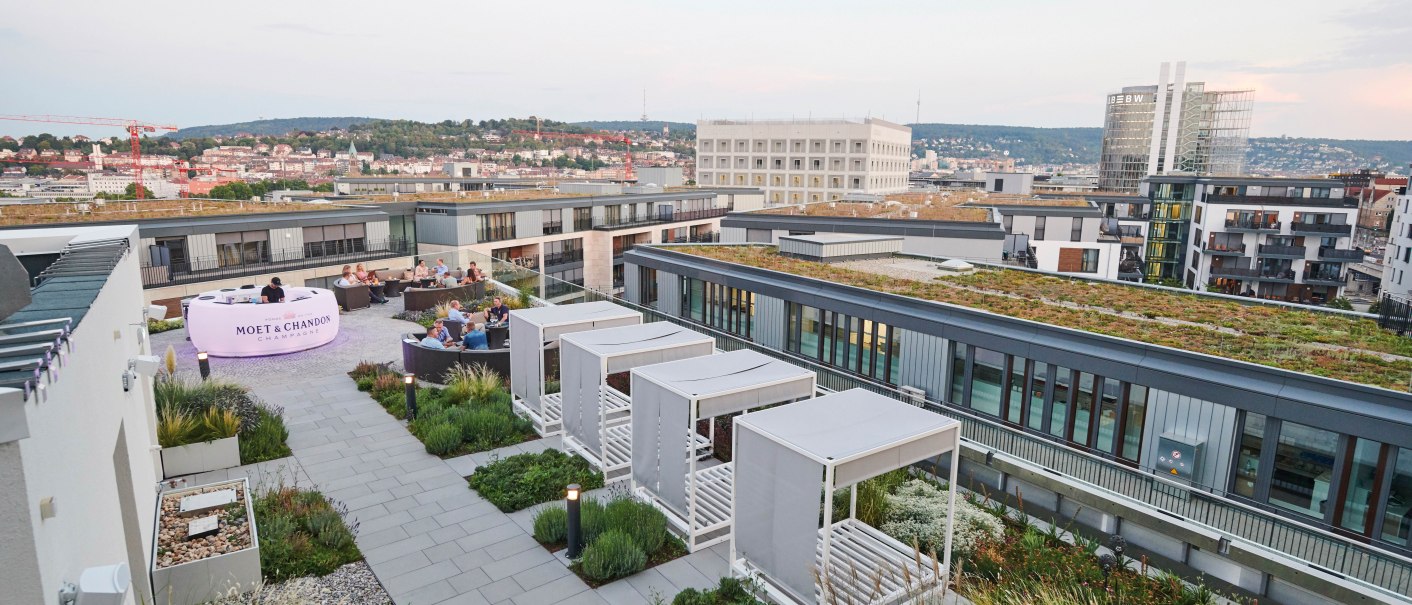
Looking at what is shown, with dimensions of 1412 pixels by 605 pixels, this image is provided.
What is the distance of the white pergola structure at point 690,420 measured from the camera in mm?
10258

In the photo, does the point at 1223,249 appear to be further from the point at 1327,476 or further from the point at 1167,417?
the point at 1327,476

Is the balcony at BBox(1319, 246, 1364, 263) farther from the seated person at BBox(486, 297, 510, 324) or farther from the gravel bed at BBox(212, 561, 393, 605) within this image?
the gravel bed at BBox(212, 561, 393, 605)

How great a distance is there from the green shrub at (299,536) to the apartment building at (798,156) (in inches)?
3382

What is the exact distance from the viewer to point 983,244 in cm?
3045

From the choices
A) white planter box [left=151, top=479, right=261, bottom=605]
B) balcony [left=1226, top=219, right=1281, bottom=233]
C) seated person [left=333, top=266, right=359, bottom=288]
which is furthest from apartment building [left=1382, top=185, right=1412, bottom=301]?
white planter box [left=151, top=479, right=261, bottom=605]

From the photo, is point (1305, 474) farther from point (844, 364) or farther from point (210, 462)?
point (210, 462)

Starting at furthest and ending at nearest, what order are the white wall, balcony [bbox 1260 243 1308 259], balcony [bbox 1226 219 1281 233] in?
1. balcony [bbox 1226 219 1281 233]
2. balcony [bbox 1260 243 1308 259]
3. the white wall

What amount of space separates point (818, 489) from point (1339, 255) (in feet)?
215

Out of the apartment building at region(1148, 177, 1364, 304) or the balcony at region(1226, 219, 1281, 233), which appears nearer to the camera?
the apartment building at region(1148, 177, 1364, 304)

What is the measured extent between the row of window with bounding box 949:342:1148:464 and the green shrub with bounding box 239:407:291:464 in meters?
12.8

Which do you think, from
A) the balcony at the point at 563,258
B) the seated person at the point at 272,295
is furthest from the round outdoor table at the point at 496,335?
the balcony at the point at 563,258

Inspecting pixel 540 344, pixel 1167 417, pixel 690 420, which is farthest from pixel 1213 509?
pixel 540 344

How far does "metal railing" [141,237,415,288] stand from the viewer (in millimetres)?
30891

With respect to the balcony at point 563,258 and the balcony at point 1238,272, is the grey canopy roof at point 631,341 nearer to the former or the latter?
the balcony at point 563,258
